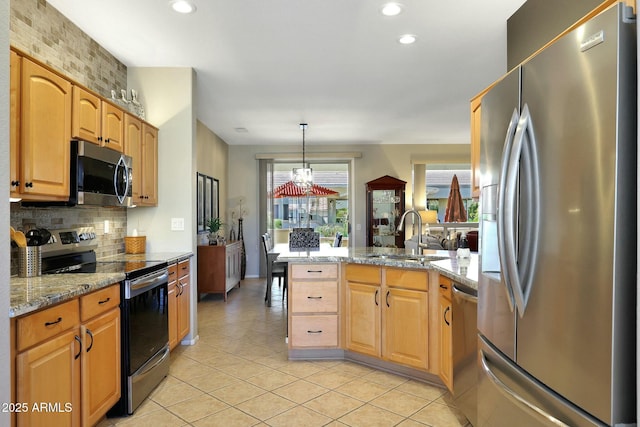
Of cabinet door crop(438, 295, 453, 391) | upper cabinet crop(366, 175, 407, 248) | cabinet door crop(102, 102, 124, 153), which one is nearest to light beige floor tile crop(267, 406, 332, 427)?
cabinet door crop(438, 295, 453, 391)

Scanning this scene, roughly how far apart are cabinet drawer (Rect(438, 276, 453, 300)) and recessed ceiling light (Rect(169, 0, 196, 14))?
2468 mm

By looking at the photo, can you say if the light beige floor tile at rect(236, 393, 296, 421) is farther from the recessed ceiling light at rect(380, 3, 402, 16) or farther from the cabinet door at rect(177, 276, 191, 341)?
the recessed ceiling light at rect(380, 3, 402, 16)

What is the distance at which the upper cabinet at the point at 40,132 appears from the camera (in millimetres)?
2025

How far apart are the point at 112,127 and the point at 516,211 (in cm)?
282

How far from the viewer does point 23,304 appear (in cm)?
156

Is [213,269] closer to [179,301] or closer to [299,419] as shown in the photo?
[179,301]

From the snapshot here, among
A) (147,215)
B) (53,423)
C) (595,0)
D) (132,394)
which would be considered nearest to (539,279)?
(595,0)

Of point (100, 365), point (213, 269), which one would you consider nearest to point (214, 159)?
point (213, 269)

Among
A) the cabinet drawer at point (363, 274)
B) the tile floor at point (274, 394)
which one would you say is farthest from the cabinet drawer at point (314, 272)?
the tile floor at point (274, 394)

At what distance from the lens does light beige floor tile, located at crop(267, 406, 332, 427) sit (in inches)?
91.8

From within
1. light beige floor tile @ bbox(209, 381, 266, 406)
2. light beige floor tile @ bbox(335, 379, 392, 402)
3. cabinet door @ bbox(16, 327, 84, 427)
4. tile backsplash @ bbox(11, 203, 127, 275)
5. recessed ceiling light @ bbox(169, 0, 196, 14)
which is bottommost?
light beige floor tile @ bbox(209, 381, 266, 406)

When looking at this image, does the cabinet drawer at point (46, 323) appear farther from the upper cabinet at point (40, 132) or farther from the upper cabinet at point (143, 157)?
the upper cabinet at point (143, 157)

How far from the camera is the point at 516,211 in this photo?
4.62 feet

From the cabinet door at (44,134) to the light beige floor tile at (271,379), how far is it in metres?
1.81
